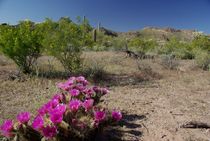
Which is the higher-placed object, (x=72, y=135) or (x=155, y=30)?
(x=155, y=30)

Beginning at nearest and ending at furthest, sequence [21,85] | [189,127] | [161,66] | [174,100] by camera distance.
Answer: [189,127], [174,100], [21,85], [161,66]

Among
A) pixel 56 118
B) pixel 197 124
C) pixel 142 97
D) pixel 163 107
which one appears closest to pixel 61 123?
pixel 56 118

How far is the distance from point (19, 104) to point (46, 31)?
160 inches

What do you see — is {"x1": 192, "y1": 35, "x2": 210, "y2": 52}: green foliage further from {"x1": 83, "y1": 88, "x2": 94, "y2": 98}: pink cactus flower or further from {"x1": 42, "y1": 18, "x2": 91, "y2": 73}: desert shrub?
{"x1": 83, "y1": 88, "x2": 94, "y2": 98}: pink cactus flower

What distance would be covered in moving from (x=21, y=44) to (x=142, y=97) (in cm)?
400

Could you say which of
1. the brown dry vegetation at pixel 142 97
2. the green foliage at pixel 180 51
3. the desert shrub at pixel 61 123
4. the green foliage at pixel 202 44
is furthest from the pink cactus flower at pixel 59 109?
the green foliage at pixel 202 44

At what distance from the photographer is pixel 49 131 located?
4.10m

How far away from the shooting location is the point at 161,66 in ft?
48.1

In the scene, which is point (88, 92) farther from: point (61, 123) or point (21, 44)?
point (21, 44)

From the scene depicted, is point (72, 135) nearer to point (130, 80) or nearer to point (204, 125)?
point (204, 125)

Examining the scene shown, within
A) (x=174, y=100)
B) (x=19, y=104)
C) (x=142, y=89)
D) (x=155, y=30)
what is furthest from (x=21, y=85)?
(x=155, y=30)

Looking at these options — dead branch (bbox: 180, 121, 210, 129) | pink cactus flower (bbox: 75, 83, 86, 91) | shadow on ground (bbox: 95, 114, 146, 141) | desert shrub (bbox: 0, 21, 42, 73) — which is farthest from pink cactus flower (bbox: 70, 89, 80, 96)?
desert shrub (bbox: 0, 21, 42, 73)

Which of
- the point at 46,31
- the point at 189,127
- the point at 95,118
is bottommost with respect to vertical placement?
the point at 189,127

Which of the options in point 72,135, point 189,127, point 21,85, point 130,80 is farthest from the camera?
point 130,80
